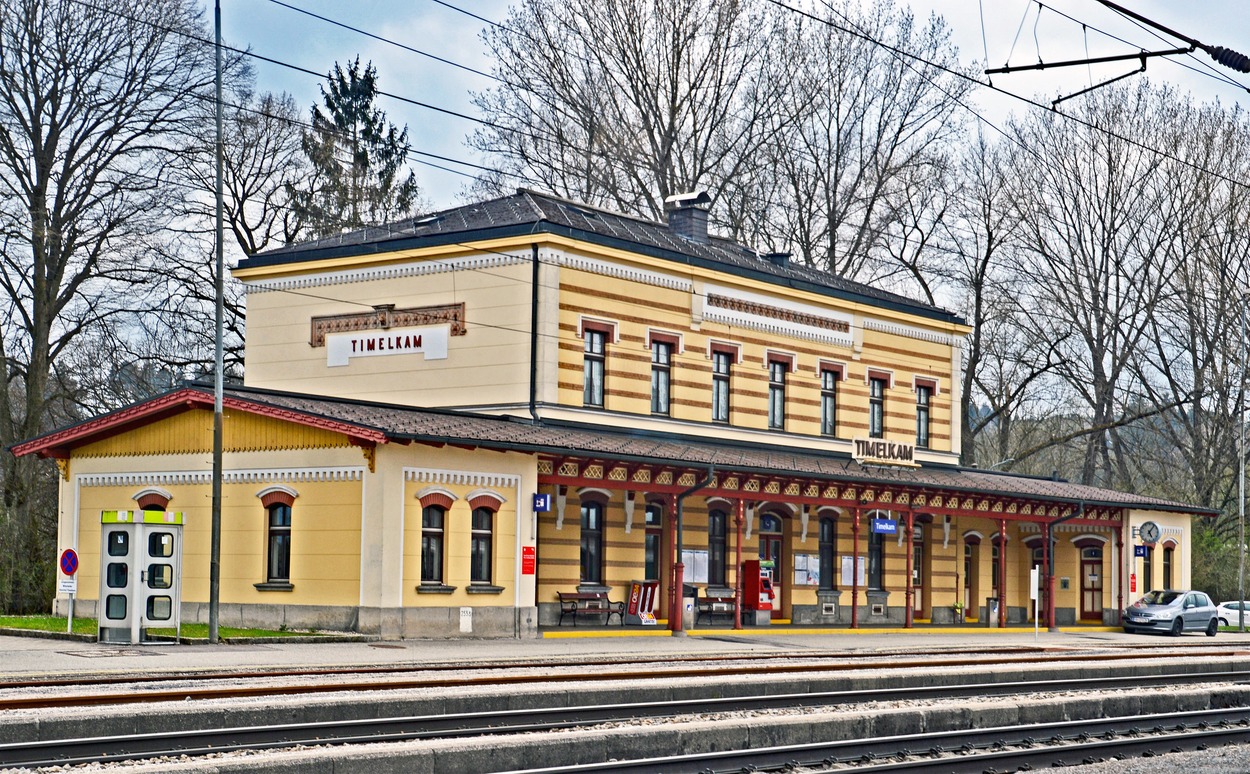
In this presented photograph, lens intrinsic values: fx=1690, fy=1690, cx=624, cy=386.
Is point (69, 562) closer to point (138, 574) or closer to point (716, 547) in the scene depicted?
point (138, 574)

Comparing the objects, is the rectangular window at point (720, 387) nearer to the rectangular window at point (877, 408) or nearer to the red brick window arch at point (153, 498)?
the rectangular window at point (877, 408)

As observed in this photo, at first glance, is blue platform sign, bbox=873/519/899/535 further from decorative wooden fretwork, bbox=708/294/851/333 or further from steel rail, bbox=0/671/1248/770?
steel rail, bbox=0/671/1248/770

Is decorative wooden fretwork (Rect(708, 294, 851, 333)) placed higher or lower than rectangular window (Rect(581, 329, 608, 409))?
higher

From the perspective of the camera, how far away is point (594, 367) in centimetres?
3544

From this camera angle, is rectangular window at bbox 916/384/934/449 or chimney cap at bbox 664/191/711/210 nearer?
chimney cap at bbox 664/191/711/210

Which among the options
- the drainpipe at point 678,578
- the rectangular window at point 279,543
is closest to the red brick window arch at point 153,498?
the rectangular window at point 279,543

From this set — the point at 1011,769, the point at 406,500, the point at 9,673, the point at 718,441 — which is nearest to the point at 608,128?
the point at 718,441

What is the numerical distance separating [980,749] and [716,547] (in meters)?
20.0

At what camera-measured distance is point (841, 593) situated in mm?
39625

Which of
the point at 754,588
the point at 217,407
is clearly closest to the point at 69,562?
the point at 217,407

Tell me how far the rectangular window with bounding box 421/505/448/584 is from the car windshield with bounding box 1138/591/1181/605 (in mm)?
23088

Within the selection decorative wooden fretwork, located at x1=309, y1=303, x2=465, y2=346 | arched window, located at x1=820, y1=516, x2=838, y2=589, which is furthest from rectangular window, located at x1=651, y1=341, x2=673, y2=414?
arched window, located at x1=820, y1=516, x2=838, y2=589

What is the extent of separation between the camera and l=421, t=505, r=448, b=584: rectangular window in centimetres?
2961

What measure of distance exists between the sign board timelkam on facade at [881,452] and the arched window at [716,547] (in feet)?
11.1
